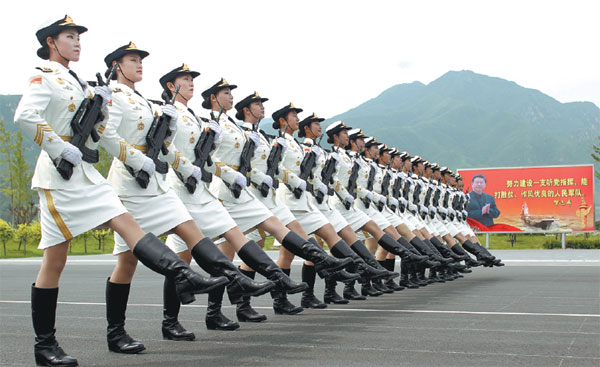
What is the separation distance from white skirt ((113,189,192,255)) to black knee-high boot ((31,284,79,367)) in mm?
700

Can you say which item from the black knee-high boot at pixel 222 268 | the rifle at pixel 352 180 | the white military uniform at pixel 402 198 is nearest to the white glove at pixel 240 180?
the black knee-high boot at pixel 222 268

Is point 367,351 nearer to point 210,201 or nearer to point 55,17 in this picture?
point 210,201

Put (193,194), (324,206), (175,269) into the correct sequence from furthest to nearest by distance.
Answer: (324,206) < (193,194) < (175,269)

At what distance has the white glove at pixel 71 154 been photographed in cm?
486

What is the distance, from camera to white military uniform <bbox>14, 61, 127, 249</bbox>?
16.0ft

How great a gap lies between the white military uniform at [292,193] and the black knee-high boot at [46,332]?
157 inches

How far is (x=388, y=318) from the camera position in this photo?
7473mm

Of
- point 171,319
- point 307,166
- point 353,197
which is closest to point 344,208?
point 353,197

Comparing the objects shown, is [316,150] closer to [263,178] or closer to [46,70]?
[263,178]

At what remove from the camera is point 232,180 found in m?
7.19

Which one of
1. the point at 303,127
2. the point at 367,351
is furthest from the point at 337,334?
the point at 303,127

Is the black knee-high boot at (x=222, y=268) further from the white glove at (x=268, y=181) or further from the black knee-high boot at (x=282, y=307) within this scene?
the black knee-high boot at (x=282, y=307)

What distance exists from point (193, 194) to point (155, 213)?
0.89 meters

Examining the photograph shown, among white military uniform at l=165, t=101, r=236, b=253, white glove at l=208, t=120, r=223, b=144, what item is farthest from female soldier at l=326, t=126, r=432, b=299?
white military uniform at l=165, t=101, r=236, b=253
